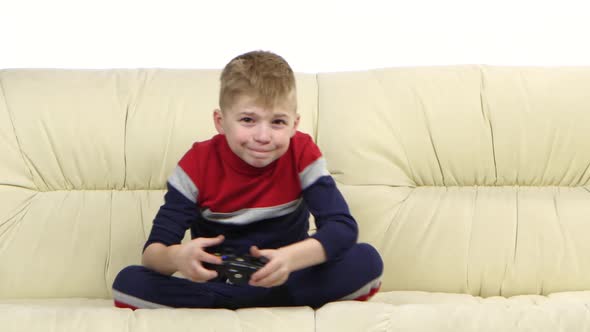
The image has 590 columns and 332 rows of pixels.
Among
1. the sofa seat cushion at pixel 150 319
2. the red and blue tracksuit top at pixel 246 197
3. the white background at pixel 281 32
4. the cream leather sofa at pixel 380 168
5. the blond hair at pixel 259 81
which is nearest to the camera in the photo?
the sofa seat cushion at pixel 150 319

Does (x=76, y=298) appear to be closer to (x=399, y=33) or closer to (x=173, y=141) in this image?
(x=173, y=141)

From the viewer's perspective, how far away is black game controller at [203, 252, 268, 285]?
6.31ft

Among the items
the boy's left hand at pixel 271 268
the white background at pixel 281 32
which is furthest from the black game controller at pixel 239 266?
the white background at pixel 281 32

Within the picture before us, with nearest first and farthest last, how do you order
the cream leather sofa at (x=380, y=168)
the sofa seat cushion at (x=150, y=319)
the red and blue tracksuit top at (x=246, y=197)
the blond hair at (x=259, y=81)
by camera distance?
the sofa seat cushion at (x=150, y=319)
the blond hair at (x=259, y=81)
the red and blue tracksuit top at (x=246, y=197)
the cream leather sofa at (x=380, y=168)

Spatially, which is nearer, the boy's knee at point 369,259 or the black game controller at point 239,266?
the black game controller at point 239,266

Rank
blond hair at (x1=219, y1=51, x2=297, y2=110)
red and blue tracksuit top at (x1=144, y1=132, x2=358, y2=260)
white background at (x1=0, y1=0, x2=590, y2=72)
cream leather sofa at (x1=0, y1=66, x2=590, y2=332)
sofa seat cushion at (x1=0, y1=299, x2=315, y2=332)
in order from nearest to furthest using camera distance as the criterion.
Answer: sofa seat cushion at (x1=0, y1=299, x2=315, y2=332), blond hair at (x1=219, y1=51, x2=297, y2=110), red and blue tracksuit top at (x1=144, y1=132, x2=358, y2=260), cream leather sofa at (x1=0, y1=66, x2=590, y2=332), white background at (x1=0, y1=0, x2=590, y2=72)

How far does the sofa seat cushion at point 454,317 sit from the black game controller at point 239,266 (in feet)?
0.52

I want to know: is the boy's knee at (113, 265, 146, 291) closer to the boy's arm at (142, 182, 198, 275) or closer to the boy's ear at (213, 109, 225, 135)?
the boy's arm at (142, 182, 198, 275)

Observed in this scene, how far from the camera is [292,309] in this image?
1.93m

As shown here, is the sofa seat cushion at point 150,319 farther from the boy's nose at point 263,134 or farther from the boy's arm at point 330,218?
the boy's nose at point 263,134

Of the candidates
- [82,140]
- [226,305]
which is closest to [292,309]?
[226,305]

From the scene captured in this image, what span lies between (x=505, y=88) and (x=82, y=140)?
3.82ft

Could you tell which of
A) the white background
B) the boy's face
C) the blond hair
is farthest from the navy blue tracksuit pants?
the white background

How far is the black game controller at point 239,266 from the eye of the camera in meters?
1.92
